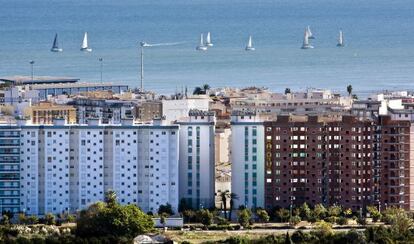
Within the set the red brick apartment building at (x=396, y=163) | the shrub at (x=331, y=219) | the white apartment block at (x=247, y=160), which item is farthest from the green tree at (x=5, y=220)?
the red brick apartment building at (x=396, y=163)

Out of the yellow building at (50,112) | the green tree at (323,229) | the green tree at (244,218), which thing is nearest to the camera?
the green tree at (323,229)

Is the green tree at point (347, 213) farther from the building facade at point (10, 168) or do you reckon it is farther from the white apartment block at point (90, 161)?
the building facade at point (10, 168)

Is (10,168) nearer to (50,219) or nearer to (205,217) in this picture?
(50,219)

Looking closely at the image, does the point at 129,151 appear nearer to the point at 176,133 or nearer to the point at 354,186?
the point at 176,133

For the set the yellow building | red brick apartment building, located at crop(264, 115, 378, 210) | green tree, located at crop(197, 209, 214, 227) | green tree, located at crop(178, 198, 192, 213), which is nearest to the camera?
green tree, located at crop(197, 209, 214, 227)

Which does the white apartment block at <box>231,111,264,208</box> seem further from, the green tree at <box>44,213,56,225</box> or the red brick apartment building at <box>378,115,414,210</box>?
the green tree at <box>44,213,56,225</box>

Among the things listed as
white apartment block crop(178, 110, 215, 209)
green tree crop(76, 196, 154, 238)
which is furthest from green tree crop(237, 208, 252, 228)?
green tree crop(76, 196, 154, 238)
